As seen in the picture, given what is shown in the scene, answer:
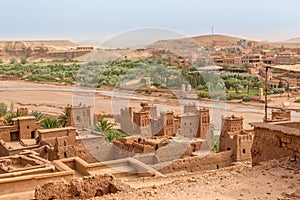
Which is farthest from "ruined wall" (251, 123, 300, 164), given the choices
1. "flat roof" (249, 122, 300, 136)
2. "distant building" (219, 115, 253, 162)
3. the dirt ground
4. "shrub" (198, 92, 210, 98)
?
"shrub" (198, 92, 210, 98)

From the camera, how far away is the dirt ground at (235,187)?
529 centimetres

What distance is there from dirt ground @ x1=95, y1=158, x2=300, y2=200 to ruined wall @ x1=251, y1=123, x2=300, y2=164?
54 cm

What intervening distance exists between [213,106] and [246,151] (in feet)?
81.9

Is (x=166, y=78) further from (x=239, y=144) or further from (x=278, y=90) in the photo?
(x=239, y=144)

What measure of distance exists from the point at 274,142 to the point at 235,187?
193 cm

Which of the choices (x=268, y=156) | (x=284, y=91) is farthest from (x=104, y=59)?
(x=268, y=156)

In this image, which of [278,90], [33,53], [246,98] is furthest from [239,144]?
[33,53]

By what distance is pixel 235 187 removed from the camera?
555 cm

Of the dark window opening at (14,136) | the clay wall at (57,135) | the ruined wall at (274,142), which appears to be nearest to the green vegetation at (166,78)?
the dark window opening at (14,136)

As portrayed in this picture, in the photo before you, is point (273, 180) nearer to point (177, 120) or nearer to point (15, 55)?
point (177, 120)

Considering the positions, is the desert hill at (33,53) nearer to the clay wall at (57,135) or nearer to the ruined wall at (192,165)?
the clay wall at (57,135)

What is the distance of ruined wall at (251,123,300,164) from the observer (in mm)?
6730

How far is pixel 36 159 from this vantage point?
11453 mm

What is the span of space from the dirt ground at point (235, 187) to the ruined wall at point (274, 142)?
536 mm
